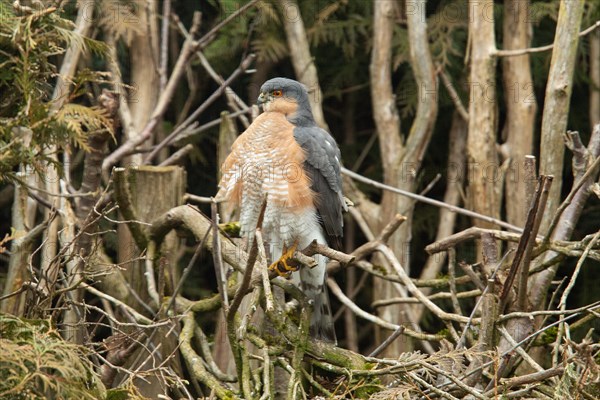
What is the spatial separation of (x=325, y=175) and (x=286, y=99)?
51cm

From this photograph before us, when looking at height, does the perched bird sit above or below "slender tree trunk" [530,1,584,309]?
below

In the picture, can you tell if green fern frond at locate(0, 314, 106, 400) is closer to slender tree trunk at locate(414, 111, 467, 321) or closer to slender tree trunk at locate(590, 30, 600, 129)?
slender tree trunk at locate(414, 111, 467, 321)

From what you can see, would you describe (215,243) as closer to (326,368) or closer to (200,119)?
(326,368)

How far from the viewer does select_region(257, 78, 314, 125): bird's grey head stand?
14.4 feet

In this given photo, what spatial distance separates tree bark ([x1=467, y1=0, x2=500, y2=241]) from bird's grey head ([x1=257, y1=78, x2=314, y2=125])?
54.4 inches

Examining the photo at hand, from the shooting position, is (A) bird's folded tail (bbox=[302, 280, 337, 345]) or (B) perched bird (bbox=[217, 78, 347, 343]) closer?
(A) bird's folded tail (bbox=[302, 280, 337, 345])

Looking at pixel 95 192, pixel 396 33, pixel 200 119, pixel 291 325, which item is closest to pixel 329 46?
pixel 396 33

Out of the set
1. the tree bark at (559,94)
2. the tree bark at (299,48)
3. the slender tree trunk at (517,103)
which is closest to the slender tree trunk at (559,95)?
the tree bark at (559,94)

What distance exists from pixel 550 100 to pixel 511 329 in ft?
Result: 4.95

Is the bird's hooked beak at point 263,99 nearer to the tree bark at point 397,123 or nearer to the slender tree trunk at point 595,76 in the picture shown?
the tree bark at point 397,123

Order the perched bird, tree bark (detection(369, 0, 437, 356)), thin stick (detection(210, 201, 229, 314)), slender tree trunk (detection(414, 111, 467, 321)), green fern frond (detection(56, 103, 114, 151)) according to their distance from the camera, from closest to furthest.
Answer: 1. thin stick (detection(210, 201, 229, 314))
2. green fern frond (detection(56, 103, 114, 151))
3. the perched bird
4. tree bark (detection(369, 0, 437, 356))
5. slender tree trunk (detection(414, 111, 467, 321))

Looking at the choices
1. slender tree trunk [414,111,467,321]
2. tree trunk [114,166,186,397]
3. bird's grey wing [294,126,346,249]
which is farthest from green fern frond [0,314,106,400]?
slender tree trunk [414,111,467,321]

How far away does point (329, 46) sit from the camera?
21.5ft

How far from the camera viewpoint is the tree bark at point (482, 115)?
5.19 meters
